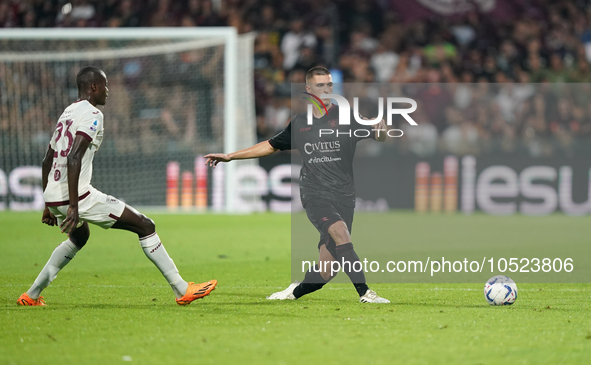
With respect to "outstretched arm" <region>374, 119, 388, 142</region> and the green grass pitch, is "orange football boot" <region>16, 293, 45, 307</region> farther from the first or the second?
"outstretched arm" <region>374, 119, 388, 142</region>

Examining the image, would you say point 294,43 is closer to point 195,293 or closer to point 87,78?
point 87,78

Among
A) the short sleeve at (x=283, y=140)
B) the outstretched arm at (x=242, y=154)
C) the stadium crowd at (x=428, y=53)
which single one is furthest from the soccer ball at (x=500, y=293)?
the stadium crowd at (x=428, y=53)

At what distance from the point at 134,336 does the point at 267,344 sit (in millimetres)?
868

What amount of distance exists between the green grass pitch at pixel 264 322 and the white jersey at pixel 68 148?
885 millimetres

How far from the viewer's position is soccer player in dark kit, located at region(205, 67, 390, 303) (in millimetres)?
6410

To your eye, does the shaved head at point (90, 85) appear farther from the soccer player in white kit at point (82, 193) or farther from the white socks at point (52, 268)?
the white socks at point (52, 268)

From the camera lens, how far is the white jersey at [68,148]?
5.88 metres

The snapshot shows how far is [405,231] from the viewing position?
46.3 ft

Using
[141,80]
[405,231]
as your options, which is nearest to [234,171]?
[141,80]

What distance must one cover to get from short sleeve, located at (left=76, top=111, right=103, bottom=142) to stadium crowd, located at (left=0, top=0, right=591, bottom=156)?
12.9 meters

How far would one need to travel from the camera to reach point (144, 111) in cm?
1891

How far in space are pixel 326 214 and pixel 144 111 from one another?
13.2 meters

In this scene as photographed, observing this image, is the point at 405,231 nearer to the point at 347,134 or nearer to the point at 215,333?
the point at 347,134

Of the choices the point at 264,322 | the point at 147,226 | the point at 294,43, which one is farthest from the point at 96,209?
the point at 294,43
